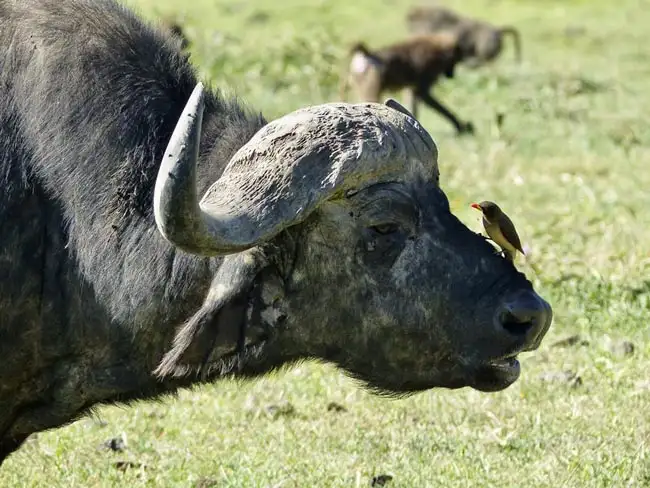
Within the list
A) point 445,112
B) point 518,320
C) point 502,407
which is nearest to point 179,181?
point 518,320

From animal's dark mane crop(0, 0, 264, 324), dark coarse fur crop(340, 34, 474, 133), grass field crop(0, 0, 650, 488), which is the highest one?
animal's dark mane crop(0, 0, 264, 324)

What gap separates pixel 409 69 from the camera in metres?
18.1

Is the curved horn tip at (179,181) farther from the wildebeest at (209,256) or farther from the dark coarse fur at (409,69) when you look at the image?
the dark coarse fur at (409,69)

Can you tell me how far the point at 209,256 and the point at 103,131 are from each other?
0.72 m

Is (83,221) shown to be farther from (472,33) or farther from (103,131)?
(472,33)

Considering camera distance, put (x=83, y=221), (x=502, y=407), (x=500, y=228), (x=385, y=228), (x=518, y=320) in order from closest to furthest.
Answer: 1. (x=518, y=320)
2. (x=385, y=228)
3. (x=83, y=221)
4. (x=500, y=228)
5. (x=502, y=407)

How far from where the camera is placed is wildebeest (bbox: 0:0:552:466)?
4461 millimetres

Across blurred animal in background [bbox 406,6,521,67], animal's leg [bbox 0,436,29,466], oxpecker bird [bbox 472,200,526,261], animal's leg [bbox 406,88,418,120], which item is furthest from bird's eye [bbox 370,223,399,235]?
blurred animal in background [bbox 406,6,521,67]

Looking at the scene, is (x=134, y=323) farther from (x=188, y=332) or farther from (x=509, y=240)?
(x=509, y=240)

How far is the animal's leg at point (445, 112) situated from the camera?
1560 centimetres

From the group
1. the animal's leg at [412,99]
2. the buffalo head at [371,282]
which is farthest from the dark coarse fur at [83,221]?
the animal's leg at [412,99]

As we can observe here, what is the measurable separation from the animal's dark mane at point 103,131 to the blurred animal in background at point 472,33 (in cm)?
1605

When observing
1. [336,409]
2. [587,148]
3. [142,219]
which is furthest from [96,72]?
[587,148]

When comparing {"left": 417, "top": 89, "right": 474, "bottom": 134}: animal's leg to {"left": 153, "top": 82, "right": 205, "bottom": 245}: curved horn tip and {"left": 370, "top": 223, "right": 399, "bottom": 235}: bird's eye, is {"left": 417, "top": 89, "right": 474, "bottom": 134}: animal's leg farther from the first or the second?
{"left": 153, "top": 82, "right": 205, "bottom": 245}: curved horn tip
